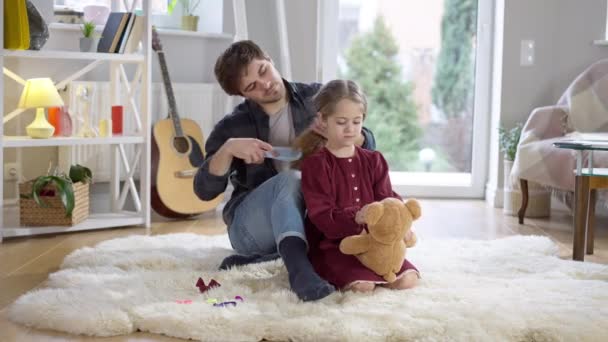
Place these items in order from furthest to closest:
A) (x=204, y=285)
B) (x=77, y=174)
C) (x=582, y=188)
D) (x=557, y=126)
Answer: (x=557, y=126)
(x=77, y=174)
(x=582, y=188)
(x=204, y=285)

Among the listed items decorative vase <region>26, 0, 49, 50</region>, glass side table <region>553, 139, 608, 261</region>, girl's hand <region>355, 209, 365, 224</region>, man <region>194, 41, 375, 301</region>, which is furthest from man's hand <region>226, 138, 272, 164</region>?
decorative vase <region>26, 0, 49, 50</region>

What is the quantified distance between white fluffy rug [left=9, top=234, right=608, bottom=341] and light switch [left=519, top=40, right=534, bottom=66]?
1.82m

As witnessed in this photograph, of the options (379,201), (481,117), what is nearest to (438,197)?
(481,117)

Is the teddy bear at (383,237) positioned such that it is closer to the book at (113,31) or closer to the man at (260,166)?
the man at (260,166)

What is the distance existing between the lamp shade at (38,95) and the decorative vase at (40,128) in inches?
2.5

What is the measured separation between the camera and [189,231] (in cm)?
366

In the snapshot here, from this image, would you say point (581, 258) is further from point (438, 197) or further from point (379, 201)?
point (438, 197)

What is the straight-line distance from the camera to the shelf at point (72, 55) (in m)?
3.36

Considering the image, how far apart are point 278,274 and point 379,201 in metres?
0.37

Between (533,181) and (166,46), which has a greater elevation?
(166,46)

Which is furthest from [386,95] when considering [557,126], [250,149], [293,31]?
[250,149]

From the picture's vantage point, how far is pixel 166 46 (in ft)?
14.3

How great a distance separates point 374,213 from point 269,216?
14.3 inches

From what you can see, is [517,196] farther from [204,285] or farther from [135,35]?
[204,285]
